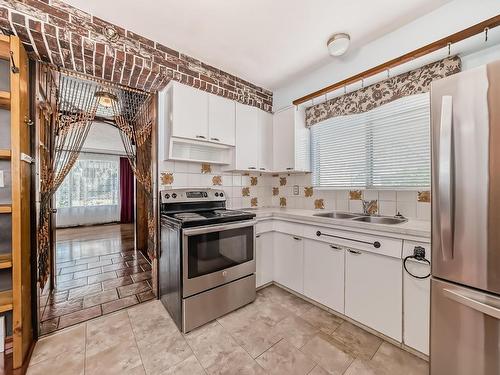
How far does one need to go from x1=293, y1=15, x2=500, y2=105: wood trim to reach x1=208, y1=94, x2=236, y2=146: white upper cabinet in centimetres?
102

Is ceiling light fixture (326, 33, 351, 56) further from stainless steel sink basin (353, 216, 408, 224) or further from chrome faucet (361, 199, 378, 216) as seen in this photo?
stainless steel sink basin (353, 216, 408, 224)

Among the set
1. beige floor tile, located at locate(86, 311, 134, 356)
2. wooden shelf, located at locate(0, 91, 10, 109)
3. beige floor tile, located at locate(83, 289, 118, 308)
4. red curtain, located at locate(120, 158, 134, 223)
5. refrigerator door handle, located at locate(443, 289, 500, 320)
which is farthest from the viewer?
red curtain, located at locate(120, 158, 134, 223)

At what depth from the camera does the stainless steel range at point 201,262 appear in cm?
171

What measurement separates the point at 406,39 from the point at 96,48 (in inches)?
98.9

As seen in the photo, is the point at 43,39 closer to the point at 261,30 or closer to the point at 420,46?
the point at 261,30

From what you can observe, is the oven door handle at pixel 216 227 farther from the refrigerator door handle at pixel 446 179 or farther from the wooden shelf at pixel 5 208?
the refrigerator door handle at pixel 446 179

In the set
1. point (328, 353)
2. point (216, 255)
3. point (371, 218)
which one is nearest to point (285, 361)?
point (328, 353)

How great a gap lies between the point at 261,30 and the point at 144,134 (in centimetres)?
175

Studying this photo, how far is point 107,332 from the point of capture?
5.65 feet

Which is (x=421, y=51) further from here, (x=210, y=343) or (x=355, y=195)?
(x=210, y=343)

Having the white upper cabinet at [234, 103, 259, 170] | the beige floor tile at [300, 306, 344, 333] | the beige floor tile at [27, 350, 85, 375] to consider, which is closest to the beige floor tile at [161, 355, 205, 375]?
the beige floor tile at [27, 350, 85, 375]

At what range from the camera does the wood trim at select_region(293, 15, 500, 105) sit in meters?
1.42

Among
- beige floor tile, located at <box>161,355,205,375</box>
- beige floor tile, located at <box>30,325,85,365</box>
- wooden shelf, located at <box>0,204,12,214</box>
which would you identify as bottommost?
beige floor tile, located at <box>161,355,205,375</box>

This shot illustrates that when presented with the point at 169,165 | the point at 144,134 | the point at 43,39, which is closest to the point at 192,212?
the point at 169,165
